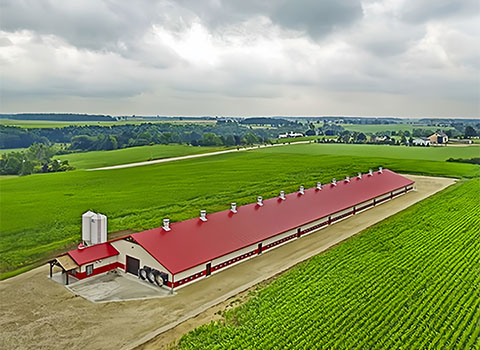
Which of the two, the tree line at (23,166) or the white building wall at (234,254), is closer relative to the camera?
the white building wall at (234,254)

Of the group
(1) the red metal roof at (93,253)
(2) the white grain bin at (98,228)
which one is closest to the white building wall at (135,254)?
(1) the red metal roof at (93,253)

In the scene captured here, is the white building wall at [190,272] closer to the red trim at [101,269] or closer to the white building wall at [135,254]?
the white building wall at [135,254]

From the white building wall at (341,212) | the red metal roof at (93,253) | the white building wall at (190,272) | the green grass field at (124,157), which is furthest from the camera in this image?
the green grass field at (124,157)

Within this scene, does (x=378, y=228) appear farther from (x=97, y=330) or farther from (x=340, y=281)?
(x=97, y=330)

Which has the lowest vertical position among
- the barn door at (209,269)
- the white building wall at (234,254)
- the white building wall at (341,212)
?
the barn door at (209,269)

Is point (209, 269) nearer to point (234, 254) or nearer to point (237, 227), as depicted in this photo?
point (234, 254)

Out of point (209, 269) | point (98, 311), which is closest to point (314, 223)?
point (209, 269)
